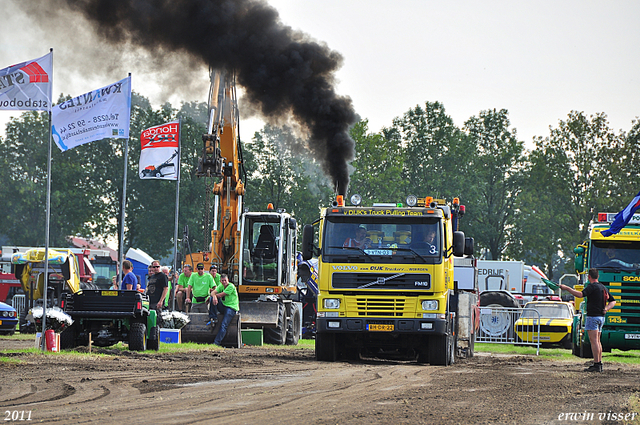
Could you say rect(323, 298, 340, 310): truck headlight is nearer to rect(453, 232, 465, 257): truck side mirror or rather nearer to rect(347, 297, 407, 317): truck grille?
rect(347, 297, 407, 317): truck grille

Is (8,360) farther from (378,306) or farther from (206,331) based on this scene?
(206,331)

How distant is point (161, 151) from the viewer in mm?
28625

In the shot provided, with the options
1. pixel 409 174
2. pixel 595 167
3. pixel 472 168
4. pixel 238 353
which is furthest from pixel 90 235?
pixel 238 353

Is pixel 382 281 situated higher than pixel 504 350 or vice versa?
pixel 382 281

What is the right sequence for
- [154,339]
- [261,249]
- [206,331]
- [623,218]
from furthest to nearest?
[261,249]
[206,331]
[623,218]
[154,339]

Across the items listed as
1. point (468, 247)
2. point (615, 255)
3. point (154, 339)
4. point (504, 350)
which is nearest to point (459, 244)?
point (468, 247)

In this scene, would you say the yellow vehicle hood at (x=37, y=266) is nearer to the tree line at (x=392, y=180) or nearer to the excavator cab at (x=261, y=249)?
the excavator cab at (x=261, y=249)

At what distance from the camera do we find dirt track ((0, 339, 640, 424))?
29.2ft

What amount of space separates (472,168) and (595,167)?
34.1 ft

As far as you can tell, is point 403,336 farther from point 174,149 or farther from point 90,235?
point 90,235

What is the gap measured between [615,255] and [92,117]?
12565mm

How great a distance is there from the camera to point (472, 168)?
64875mm

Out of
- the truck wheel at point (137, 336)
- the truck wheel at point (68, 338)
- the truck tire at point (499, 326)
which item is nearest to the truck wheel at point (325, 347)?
the truck wheel at point (137, 336)


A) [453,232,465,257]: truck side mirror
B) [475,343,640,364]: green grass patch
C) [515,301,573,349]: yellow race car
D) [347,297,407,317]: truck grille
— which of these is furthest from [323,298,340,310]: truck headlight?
[515,301,573,349]: yellow race car
